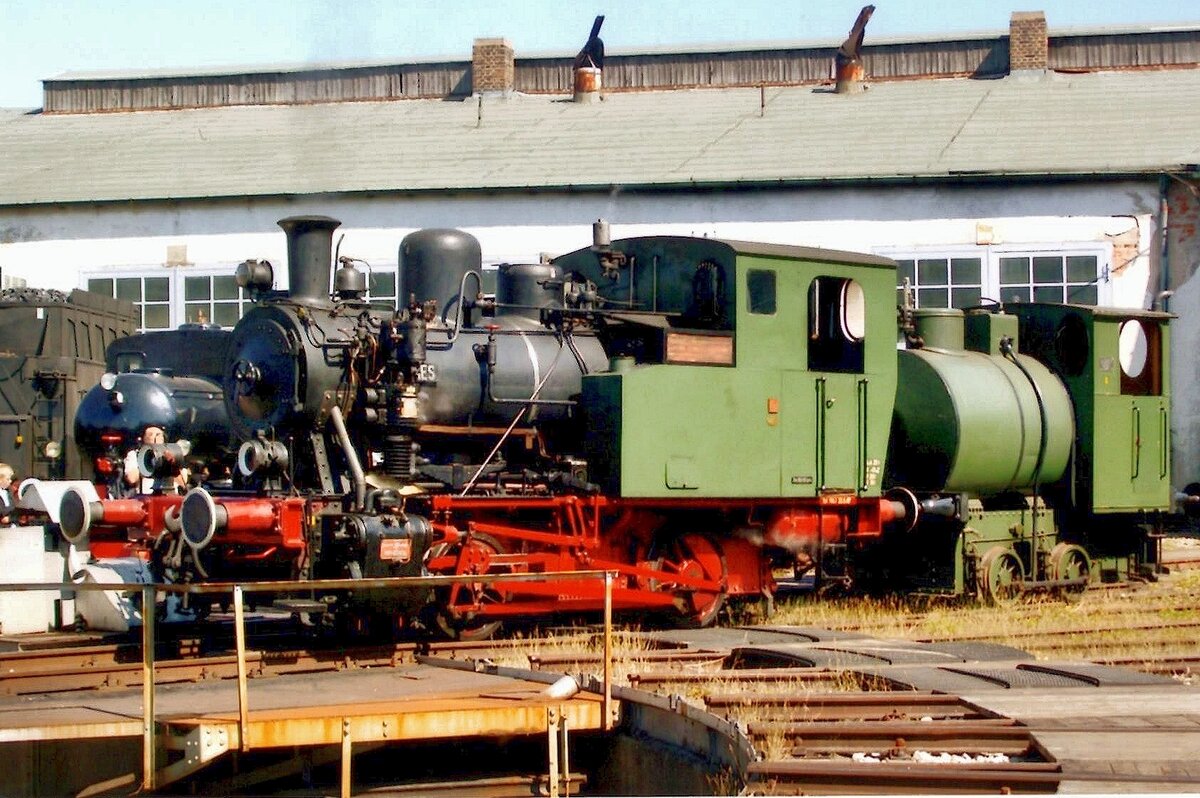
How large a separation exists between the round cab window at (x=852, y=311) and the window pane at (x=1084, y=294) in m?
11.3

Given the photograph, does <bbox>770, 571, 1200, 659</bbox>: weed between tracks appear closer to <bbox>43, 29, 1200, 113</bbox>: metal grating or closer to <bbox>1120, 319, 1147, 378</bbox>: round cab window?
<bbox>1120, 319, 1147, 378</bbox>: round cab window

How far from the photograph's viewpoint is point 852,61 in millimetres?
30375

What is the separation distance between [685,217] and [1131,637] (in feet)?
46.4

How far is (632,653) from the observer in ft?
36.0

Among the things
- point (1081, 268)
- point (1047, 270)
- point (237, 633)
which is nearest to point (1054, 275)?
point (1047, 270)

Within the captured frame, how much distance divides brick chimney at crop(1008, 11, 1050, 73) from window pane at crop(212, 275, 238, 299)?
14892 mm

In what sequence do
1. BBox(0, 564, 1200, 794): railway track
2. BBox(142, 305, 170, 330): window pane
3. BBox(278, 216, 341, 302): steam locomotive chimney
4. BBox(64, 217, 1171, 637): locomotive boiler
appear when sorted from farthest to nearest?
BBox(142, 305, 170, 330): window pane < BBox(278, 216, 341, 302): steam locomotive chimney < BBox(64, 217, 1171, 637): locomotive boiler < BBox(0, 564, 1200, 794): railway track

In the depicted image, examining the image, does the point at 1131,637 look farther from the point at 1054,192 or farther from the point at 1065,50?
the point at 1065,50

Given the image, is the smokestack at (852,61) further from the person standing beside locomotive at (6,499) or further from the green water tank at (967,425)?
the person standing beside locomotive at (6,499)

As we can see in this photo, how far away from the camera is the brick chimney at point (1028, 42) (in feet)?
98.4

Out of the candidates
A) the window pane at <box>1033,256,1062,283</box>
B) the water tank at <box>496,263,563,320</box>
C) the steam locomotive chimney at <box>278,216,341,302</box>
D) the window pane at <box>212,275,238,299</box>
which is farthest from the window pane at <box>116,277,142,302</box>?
the steam locomotive chimney at <box>278,216,341,302</box>

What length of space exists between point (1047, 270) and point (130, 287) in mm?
15301

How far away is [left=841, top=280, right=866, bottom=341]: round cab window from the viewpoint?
1490cm

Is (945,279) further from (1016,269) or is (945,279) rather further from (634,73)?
(634,73)
